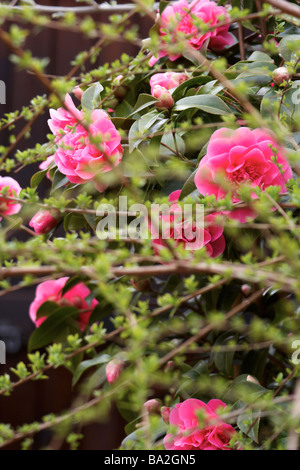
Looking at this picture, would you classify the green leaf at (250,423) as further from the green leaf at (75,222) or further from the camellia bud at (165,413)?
the green leaf at (75,222)

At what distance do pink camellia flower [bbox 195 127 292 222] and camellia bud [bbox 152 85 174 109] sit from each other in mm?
71

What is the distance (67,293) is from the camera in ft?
1.89

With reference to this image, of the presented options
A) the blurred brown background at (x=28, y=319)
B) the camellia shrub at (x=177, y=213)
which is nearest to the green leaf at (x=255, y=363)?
the camellia shrub at (x=177, y=213)

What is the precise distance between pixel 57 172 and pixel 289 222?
0.27 metres

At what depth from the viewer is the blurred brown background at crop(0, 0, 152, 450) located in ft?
4.29

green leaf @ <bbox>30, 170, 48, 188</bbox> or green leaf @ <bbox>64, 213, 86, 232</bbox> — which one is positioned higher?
green leaf @ <bbox>30, 170, 48, 188</bbox>

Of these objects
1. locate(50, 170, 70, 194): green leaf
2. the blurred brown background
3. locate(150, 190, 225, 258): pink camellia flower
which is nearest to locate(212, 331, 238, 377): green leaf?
locate(150, 190, 225, 258): pink camellia flower

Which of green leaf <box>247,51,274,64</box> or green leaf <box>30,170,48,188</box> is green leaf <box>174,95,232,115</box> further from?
green leaf <box>30,170,48,188</box>

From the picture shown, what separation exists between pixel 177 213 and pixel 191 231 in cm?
4

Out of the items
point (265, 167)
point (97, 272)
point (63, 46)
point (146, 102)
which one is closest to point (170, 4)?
point (146, 102)

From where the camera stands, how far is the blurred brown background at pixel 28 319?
4.29 feet

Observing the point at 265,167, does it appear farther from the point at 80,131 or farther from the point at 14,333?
the point at 14,333

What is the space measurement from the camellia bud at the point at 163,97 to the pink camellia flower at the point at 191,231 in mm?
77

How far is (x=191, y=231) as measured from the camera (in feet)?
1.29
